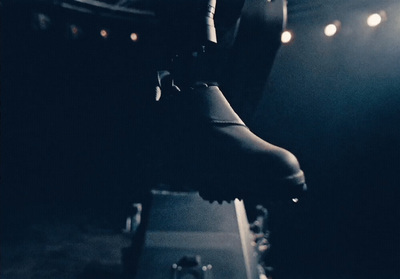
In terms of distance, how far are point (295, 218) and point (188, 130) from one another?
3.62m

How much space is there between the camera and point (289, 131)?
420 cm

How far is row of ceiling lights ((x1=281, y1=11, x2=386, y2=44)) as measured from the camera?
351 cm

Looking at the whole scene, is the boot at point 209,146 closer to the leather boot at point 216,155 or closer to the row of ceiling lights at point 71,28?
the leather boot at point 216,155

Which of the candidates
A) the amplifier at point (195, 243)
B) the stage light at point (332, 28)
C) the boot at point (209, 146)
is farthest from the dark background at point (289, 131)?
the boot at point (209, 146)

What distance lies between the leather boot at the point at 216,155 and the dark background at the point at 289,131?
2.67 meters

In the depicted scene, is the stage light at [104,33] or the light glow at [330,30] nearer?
the stage light at [104,33]

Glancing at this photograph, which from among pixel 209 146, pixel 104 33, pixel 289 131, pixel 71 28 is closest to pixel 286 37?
pixel 289 131

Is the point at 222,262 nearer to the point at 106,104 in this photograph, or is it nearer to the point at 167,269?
the point at 167,269

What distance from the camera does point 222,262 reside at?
1948 millimetres

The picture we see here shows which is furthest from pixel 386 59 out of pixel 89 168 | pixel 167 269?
pixel 89 168

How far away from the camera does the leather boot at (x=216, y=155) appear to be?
3.02ft

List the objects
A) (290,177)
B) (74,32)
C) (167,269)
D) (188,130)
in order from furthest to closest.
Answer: (74,32) < (167,269) < (188,130) < (290,177)

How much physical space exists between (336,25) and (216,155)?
358cm

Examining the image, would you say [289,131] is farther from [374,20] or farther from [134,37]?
[134,37]
